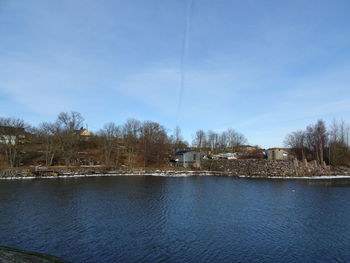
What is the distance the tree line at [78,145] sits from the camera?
6612 centimetres

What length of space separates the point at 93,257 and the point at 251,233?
1036 centimetres

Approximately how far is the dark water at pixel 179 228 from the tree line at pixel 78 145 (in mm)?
41958

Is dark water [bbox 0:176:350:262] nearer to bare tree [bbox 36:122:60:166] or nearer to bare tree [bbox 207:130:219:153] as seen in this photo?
bare tree [bbox 36:122:60:166]

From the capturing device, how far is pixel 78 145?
269ft

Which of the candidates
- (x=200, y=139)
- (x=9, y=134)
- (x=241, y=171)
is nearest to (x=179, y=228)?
(x=241, y=171)

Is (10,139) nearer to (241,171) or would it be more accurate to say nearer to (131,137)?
(131,137)

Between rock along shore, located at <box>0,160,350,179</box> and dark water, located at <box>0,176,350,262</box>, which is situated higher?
rock along shore, located at <box>0,160,350,179</box>

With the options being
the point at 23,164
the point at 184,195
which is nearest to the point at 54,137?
the point at 23,164

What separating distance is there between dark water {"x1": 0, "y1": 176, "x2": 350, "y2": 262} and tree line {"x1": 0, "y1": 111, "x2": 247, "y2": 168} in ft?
138

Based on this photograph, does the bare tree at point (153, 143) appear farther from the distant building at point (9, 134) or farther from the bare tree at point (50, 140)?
the distant building at point (9, 134)

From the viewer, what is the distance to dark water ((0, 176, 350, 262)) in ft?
44.7

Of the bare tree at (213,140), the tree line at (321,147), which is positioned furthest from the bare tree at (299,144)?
the bare tree at (213,140)

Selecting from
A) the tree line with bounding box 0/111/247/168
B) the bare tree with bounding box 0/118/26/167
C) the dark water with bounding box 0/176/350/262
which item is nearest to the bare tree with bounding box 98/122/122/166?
the tree line with bounding box 0/111/247/168

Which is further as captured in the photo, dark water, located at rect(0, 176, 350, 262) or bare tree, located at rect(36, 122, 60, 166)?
bare tree, located at rect(36, 122, 60, 166)
